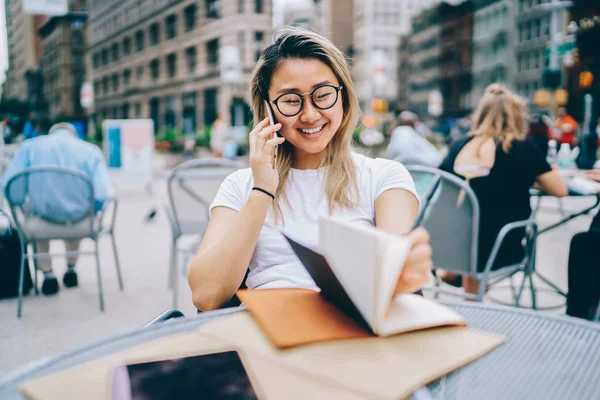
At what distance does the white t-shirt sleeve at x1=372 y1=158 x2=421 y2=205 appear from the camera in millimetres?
1840

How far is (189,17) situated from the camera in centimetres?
4338

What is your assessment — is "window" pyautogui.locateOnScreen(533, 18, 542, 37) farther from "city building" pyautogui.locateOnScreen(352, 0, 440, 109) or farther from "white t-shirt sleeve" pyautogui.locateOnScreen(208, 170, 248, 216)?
"white t-shirt sleeve" pyautogui.locateOnScreen(208, 170, 248, 216)

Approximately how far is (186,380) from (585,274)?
252 cm

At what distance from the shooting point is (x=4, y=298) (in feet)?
15.0

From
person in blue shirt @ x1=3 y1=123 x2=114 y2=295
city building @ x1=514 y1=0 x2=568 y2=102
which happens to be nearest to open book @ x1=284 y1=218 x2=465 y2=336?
person in blue shirt @ x1=3 y1=123 x2=114 y2=295

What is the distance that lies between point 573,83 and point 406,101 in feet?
133

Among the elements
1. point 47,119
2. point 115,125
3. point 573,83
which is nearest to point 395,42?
point 573,83

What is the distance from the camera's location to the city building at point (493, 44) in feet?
200

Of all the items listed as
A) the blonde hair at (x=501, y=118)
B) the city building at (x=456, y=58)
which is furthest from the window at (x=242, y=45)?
the city building at (x=456, y=58)

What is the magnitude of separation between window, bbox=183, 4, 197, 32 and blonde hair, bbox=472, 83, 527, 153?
139 feet

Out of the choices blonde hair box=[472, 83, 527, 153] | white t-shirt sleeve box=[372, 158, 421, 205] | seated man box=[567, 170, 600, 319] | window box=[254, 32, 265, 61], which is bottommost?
seated man box=[567, 170, 600, 319]

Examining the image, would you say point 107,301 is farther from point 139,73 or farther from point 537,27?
point 537,27

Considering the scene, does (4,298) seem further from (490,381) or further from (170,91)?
(170,91)

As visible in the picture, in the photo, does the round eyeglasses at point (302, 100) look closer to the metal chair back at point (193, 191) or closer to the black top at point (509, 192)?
the black top at point (509, 192)
